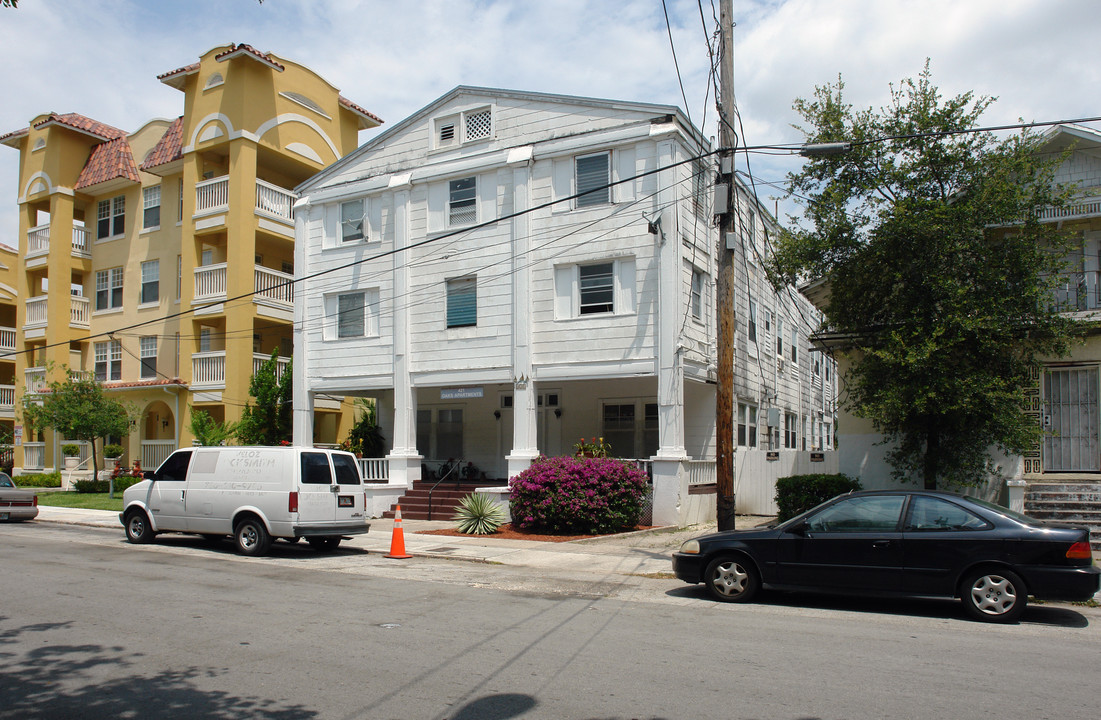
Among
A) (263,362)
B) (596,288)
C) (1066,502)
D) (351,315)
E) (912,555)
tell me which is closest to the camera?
(912,555)

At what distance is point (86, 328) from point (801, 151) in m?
29.8

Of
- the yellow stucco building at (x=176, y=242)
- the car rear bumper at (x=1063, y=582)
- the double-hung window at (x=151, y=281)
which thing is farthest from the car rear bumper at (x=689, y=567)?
the double-hung window at (x=151, y=281)

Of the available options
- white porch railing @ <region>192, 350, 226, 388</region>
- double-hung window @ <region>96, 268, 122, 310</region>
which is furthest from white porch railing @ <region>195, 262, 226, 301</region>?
double-hung window @ <region>96, 268, 122, 310</region>

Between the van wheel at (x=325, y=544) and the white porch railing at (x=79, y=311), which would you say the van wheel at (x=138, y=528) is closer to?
the van wheel at (x=325, y=544)

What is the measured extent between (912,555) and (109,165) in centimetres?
3308

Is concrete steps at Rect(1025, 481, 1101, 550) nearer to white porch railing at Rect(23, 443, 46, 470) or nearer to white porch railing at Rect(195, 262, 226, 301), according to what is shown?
white porch railing at Rect(195, 262, 226, 301)

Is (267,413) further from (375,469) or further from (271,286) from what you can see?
(375,469)

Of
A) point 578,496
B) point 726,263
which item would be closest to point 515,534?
point 578,496

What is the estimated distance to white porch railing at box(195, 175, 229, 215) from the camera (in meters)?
28.2

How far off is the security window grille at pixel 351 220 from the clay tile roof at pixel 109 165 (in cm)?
1239

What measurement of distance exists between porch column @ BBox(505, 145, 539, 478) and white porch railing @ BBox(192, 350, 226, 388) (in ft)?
38.9

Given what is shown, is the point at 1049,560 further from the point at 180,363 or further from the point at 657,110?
the point at 180,363

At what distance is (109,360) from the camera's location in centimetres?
3238

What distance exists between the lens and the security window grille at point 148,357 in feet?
101
